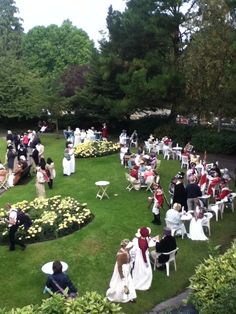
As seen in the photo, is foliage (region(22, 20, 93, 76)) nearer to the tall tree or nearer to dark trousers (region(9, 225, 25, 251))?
the tall tree

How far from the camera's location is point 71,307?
873 cm

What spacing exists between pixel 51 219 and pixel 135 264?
4.55 metres

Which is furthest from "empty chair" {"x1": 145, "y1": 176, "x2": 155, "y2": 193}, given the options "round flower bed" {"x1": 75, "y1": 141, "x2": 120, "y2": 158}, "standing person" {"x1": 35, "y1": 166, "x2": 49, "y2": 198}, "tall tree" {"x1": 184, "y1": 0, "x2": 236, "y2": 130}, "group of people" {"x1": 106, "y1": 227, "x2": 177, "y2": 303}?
"tall tree" {"x1": 184, "y1": 0, "x2": 236, "y2": 130}

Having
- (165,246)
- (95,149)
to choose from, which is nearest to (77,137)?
(95,149)

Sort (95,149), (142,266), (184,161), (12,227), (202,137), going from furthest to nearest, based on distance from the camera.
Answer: (202,137) < (95,149) < (184,161) < (12,227) < (142,266)

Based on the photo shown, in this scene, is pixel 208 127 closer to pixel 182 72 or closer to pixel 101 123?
pixel 182 72

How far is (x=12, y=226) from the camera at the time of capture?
1438 cm

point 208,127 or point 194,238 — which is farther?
point 208,127

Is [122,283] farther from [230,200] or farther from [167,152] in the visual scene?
[167,152]

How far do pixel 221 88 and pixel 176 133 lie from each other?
5.52 metres

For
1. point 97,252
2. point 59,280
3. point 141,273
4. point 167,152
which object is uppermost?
point 167,152

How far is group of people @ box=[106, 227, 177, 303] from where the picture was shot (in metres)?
11.8

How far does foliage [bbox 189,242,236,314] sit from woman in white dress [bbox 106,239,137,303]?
188 centimetres

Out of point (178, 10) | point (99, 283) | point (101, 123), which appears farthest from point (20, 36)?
point (99, 283)
